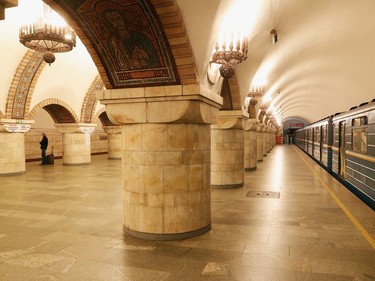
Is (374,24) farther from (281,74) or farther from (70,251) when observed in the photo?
(70,251)

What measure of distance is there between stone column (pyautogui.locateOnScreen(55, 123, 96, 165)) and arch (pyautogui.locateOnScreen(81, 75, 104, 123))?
15.2 inches

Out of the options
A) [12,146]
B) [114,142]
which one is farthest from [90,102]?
[12,146]

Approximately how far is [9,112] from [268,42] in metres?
9.33

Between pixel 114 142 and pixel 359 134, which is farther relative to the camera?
pixel 114 142

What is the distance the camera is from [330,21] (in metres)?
7.65

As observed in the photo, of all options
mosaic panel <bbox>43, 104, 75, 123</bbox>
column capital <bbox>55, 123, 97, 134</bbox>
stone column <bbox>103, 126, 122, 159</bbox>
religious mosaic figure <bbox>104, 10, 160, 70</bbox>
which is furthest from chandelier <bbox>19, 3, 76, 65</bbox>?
stone column <bbox>103, 126, 122, 159</bbox>

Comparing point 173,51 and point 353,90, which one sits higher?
point 353,90

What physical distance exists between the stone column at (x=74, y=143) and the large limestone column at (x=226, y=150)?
885cm

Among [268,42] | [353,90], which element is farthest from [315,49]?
[353,90]

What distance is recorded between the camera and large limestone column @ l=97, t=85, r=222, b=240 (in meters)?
4.31

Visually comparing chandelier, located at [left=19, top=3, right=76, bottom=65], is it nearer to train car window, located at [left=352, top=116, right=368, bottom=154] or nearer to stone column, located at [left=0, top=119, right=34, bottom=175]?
stone column, located at [left=0, top=119, right=34, bottom=175]

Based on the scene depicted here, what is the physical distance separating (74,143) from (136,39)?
12037 millimetres

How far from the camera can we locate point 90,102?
1513 cm

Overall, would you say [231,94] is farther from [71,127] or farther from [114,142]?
[114,142]
